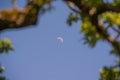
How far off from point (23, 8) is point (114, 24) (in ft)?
9.55

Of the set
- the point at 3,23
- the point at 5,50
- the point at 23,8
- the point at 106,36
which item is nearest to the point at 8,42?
the point at 5,50

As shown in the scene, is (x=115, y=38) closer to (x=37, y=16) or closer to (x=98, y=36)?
(x=98, y=36)

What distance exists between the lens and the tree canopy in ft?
19.2

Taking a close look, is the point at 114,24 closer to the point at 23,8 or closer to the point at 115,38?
the point at 115,38

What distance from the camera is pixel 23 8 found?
251 inches

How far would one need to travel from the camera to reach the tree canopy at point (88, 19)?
5.85 meters

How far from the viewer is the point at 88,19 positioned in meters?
7.88

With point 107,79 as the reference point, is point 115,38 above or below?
above

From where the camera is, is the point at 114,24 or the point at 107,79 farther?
the point at 107,79

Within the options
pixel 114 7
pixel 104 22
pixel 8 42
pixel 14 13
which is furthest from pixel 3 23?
pixel 104 22

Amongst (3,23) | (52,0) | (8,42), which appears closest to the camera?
(3,23)

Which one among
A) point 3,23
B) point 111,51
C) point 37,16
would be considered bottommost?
point 3,23

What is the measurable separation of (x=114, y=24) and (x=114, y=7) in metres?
1.31

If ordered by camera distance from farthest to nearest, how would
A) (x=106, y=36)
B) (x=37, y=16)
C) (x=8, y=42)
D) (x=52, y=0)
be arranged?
(x=106, y=36) → (x=8, y=42) → (x=52, y=0) → (x=37, y=16)
